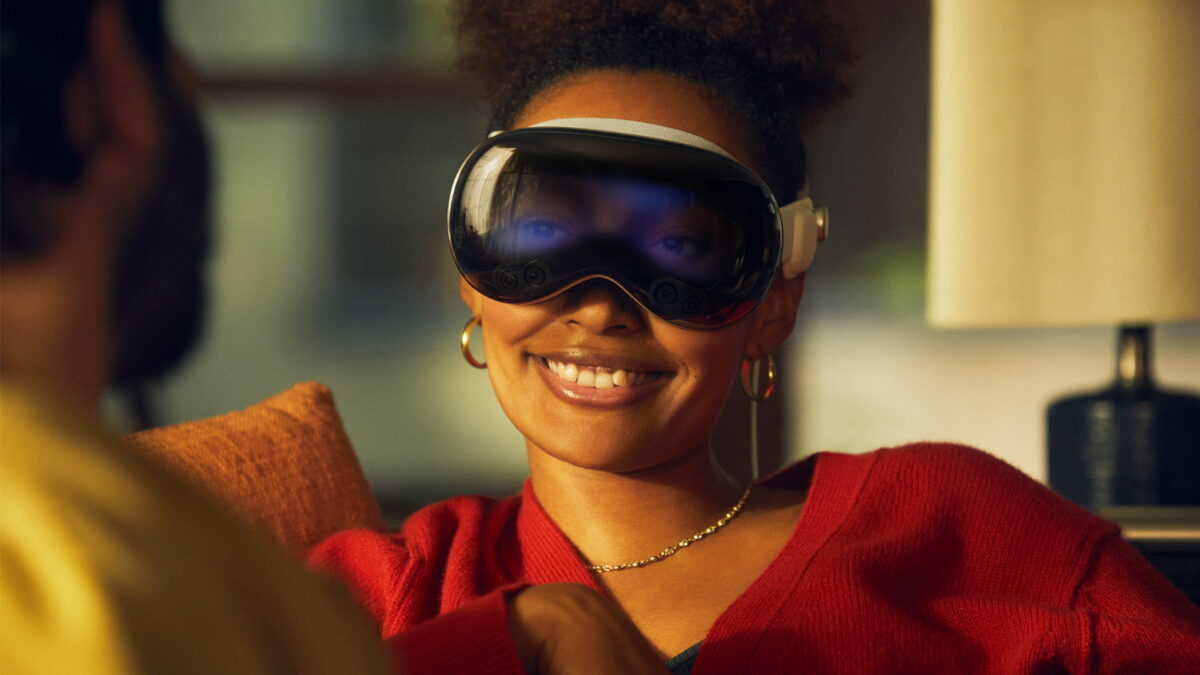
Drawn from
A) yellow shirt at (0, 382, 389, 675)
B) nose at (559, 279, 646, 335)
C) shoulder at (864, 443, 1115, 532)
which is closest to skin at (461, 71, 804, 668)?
nose at (559, 279, 646, 335)

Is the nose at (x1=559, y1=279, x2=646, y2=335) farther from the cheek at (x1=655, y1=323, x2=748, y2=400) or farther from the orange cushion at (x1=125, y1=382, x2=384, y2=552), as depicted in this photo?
the orange cushion at (x1=125, y1=382, x2=384, y2=552)

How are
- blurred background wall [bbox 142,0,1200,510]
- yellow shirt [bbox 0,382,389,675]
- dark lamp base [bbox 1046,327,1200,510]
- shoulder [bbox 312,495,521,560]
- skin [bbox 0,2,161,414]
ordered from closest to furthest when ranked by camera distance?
yellow shirt [bbox 0,382,389,675] < skin [bbox 0,2,161,414] < shoulder [bbox 312,495,521,560] < dark lamp base [bbox 1046,327,1200,510] < blurred background wall [bbox 142,0,1200,510]

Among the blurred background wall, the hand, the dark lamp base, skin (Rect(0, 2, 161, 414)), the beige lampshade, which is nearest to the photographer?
skin (Rect(0, 2, 161, 414))

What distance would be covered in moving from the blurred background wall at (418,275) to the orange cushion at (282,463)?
156 cm

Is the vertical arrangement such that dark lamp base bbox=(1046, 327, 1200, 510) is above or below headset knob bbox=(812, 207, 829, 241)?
below

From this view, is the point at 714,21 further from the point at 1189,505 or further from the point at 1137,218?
the point at 1189,505

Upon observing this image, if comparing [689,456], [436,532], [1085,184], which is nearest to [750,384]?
[689,456]

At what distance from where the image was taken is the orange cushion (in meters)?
1.23

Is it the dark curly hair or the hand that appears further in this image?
the dark curly hair

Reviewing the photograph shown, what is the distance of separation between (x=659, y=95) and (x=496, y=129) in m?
0.20

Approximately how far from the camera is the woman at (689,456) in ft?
3.54

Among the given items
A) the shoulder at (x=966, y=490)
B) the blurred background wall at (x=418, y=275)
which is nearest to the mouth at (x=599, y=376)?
the shoulder at (x=966, y=490)

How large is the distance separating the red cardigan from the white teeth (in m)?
0.14

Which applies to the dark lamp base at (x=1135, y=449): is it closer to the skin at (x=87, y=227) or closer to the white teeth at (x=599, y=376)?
the white teeth at (x=599, y=376)
